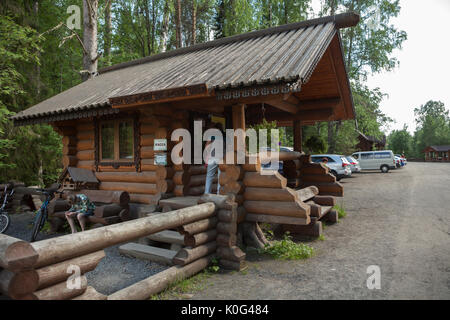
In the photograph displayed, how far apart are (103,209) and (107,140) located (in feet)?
8.23

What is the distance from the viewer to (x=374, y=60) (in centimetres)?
2728

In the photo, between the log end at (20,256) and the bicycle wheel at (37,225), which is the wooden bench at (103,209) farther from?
the log end at (20,256)

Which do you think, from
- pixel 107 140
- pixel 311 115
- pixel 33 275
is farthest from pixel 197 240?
pixel 311 115

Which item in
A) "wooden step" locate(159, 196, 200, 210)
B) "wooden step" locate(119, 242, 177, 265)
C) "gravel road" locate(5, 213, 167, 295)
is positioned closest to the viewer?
"gravel road" locate(5, 213, 167, 295)

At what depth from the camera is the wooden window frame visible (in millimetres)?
8000

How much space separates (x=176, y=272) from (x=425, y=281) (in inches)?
143

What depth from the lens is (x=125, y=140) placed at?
8367 mm

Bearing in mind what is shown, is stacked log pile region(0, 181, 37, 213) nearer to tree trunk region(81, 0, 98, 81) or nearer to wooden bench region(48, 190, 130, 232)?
wooden bench region(48, 190, 130, 232)

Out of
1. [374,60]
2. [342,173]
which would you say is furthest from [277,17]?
[342,173]

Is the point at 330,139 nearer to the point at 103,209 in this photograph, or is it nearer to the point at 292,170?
the point at 292,170

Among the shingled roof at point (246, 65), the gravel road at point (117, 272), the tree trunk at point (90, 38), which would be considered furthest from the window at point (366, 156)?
the gravel road at point (117, 272)

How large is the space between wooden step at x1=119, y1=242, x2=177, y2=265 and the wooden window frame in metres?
2.80

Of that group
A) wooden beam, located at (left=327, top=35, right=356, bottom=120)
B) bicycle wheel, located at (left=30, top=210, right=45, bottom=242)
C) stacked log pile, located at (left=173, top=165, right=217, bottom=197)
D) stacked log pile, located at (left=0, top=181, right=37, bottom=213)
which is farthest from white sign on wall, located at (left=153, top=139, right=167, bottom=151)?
stacked log pile, located at (left=0, top=181, right=37, bottom=213)
